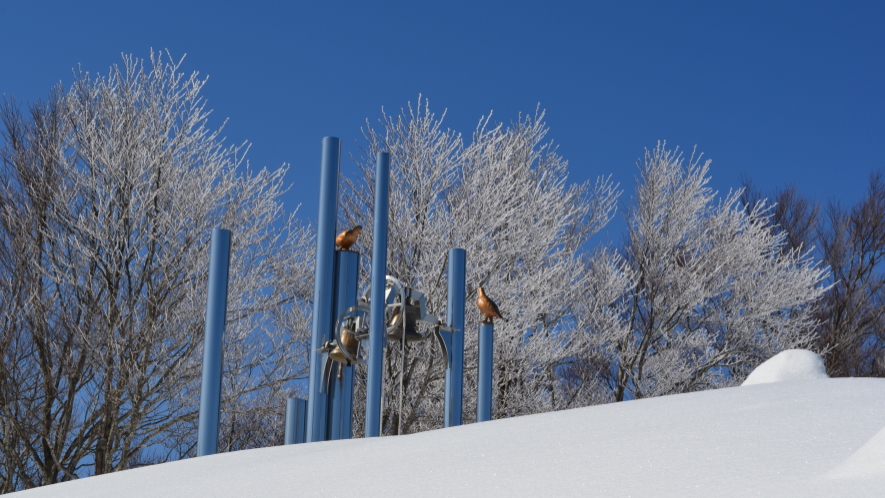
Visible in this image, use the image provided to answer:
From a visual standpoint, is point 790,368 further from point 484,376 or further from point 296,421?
point 296,421

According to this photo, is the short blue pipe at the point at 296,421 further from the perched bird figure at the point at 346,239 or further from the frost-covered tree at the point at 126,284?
the frost-covered tree at the point at 126,284

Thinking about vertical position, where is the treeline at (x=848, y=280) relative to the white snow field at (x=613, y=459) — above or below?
above

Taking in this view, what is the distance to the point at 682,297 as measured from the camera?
10508 millimetres

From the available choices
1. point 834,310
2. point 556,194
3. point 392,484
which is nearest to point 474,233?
point 556,194

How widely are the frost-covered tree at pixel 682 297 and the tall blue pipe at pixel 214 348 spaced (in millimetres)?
7338

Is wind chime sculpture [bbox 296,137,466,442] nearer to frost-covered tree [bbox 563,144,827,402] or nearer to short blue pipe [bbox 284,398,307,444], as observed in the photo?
short blue pipe [bbox 284,398,307,444]

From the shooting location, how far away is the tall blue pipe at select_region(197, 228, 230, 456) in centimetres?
305

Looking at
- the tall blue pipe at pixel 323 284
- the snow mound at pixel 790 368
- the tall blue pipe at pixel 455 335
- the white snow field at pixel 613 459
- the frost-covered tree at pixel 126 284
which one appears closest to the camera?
the white snow field at pixel 613 459

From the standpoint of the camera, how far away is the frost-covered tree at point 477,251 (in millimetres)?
8609

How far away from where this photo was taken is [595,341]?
991 cm

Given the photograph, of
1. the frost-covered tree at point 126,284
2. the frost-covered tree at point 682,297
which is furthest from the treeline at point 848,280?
the frost-covered tree at point 126,284

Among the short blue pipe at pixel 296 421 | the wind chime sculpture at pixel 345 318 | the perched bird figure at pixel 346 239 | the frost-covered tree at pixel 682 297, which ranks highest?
the frost-covered tree at pixel 682 297

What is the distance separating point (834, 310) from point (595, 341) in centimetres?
485

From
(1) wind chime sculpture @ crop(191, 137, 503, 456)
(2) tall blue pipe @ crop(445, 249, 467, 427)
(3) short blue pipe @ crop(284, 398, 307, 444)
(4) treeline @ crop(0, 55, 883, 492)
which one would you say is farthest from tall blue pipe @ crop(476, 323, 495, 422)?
(4) treeline @ crop(0, 55, 883, 492)
